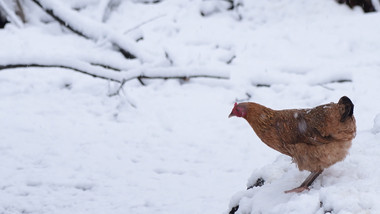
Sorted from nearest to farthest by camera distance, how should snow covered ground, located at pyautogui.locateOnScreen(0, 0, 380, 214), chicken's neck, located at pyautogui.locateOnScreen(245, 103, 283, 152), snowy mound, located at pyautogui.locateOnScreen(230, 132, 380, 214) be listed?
snowy mound, located at pyautogui.locateOnScreen(230, 132, 380, 214), chicken's neck, located at pyautogui.locateOnScreen(245, 103, 283, 152), snow covered ground, located at pyautogui.locateOnScreen(0, 0, 380, 214)

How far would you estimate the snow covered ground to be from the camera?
3656mm

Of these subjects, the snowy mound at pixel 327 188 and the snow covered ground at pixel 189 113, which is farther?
the snow covered ground at pixel 189 113

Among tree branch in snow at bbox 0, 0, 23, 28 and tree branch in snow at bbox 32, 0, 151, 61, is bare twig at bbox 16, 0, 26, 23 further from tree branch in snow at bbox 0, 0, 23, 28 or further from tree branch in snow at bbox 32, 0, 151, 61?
tree branch in snow at bbox 32, 0, 151, 61

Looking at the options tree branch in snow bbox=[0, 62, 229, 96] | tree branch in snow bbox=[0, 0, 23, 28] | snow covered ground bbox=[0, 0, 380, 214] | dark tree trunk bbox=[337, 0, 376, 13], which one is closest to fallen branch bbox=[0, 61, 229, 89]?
tree branch in snow bbox=[0, 62, 229, 96]

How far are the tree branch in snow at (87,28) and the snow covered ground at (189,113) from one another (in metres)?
0.31

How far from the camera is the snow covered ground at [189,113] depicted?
144 inches

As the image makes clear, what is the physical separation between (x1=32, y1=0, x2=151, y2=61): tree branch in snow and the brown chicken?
5092 millimetres

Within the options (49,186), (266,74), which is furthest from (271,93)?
(49,186)

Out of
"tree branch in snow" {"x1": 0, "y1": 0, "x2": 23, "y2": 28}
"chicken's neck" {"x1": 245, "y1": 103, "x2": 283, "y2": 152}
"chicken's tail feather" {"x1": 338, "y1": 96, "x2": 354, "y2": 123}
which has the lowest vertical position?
"tree branch in snow" {"x1": 0, "y1": 0, "x2": 23, "y2": 28}

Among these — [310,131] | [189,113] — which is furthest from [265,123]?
[189,113]

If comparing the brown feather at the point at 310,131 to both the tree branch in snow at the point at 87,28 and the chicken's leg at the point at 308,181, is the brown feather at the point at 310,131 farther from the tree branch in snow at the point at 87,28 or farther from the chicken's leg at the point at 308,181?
the tree branch in snow at the point at 87,28

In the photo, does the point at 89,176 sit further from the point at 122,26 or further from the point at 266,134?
the point at 122,26

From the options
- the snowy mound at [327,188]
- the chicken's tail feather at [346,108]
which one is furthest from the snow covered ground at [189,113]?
the chicken's tail feather at [346,108]

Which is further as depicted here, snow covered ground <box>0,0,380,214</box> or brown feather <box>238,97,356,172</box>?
snow covered ground <box>0,0,380,214</box>
